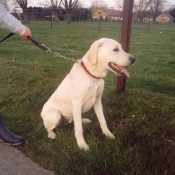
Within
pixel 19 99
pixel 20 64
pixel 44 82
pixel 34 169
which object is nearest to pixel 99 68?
pixel 34 169

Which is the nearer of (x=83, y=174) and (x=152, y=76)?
(x=83, y=174)

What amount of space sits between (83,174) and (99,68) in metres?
1.23

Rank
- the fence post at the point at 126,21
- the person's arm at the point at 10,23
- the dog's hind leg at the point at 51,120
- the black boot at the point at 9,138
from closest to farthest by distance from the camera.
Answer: the person's arm at the point at 10,23, the black boot at the point at 9,138, the dog's hind leg at the point at 51,120, the fence post at the point at 126,21

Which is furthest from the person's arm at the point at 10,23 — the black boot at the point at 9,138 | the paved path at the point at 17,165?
the paved path at the point at 17,165

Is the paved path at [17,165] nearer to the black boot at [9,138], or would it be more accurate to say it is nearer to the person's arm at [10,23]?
the black boot at [9,138]

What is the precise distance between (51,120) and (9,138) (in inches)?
22.3

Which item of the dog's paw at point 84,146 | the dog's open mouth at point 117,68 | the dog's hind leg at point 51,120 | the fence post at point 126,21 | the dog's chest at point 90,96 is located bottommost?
the dog's paw at point 84,146

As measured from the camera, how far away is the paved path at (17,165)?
263 centimetres

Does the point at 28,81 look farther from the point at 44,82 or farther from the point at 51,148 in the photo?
the point at 51,148

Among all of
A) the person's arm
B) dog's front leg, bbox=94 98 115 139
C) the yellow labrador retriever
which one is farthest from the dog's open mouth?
the person's arm

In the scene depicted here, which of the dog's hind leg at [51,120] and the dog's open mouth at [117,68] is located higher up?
the dog's open mouth at [117,68]

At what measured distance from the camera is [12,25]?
2965 mm

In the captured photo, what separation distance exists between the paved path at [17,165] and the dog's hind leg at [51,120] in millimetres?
485

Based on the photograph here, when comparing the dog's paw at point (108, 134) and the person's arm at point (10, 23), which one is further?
the dog's paw at point (108, 134)
